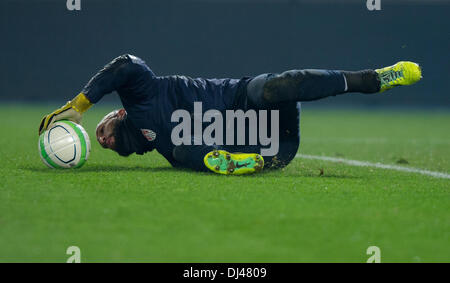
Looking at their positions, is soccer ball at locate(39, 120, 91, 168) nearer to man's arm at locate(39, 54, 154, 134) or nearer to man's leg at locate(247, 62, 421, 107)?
man's arm at locate(39, 54, 154, 134)

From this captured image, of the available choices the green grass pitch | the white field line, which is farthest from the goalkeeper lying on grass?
the white field line

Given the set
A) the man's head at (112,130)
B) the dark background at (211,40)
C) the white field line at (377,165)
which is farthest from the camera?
the dark background at (211,40)

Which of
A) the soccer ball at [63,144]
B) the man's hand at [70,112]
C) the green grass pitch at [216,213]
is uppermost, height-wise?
the man's hand at [70,112]

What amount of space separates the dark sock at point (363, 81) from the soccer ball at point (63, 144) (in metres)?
1.64

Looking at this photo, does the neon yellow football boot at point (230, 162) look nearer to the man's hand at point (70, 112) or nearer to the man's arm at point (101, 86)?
the man's arm at point (101, 86)

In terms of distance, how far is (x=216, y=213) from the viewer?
2.74 meters

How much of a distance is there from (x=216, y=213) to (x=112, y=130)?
162cm

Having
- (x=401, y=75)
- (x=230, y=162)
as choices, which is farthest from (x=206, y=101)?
(x=401, y=75)

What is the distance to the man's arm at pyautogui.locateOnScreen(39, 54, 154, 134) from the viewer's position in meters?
3.86

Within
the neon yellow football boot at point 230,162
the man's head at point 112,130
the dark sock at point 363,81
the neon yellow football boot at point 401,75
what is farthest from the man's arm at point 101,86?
the neon yellow football boot at point 401,75

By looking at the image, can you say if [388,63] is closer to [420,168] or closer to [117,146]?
[420,168]

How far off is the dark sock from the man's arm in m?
1.26

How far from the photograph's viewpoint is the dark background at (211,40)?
13383mm

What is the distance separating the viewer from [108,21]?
13.7m
